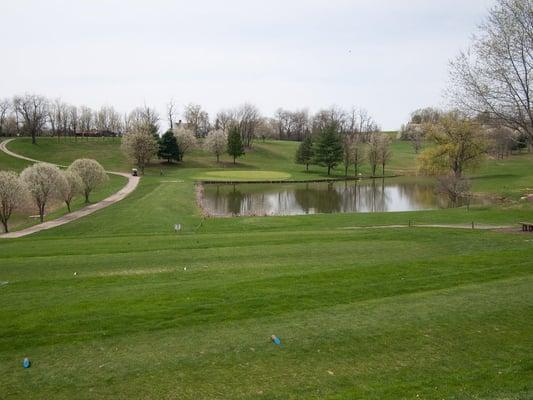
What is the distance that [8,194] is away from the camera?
30.1m

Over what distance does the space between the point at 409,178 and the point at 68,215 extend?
61937mm

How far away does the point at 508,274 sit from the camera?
12812 millimetres

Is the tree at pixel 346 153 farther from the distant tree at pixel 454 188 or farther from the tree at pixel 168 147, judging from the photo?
the distant tree at pixel 454 188

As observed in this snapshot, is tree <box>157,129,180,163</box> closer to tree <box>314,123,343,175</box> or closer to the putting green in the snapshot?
the putting green

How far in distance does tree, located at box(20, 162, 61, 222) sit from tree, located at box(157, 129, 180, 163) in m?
47.2

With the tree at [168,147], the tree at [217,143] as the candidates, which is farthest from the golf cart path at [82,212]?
the tree at [217,143]

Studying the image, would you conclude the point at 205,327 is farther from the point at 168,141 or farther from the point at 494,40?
the point at 168,141

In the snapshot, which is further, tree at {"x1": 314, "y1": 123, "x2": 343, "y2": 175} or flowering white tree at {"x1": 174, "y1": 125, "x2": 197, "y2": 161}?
flowering white tree at {"x1": 174, "y1": 125, "x2": 197, "y2": 161}

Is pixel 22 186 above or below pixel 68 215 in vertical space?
above

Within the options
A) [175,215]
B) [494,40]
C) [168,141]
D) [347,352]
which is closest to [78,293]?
[347,352]

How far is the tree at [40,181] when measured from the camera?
34.1 meters

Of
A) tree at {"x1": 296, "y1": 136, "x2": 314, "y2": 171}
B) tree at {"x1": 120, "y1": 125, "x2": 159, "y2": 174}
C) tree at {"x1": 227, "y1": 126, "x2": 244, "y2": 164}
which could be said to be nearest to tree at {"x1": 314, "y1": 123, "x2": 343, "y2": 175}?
tree at {"x1": 296, "y1": 136, "x2": 314, "y2": 171}

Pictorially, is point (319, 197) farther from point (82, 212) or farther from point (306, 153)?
point (306, 153)

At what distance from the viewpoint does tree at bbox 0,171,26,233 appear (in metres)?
Result: 29.9
